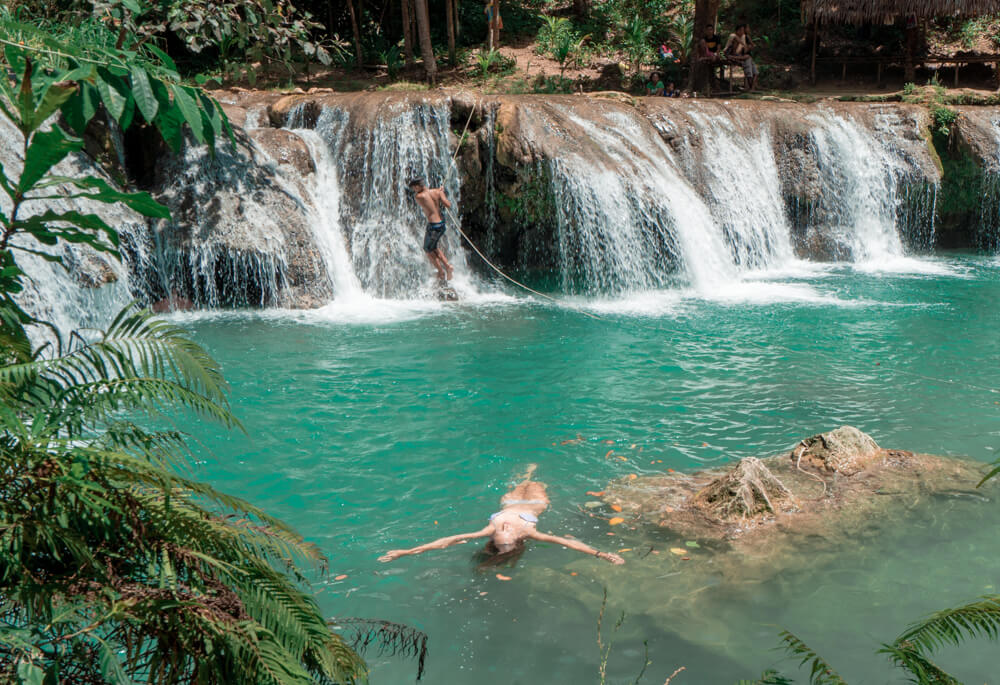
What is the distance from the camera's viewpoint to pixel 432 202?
12773 millimetres

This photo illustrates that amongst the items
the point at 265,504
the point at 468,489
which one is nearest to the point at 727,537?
the point at 468,489

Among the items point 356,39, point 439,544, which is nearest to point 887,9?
point 356,39

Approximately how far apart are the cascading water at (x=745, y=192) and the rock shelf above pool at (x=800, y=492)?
9066 millimetres

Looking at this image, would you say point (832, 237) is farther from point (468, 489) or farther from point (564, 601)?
point (564, 601)

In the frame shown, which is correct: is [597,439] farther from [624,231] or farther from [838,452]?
[624,231]

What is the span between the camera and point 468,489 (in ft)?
20.7

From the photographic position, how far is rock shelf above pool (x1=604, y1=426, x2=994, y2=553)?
5.49m

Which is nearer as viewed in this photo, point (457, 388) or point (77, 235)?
point (77, 235)

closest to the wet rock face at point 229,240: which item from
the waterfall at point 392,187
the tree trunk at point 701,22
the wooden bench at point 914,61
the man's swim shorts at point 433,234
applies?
the waterfall at point 392,187

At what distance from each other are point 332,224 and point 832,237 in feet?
32.4

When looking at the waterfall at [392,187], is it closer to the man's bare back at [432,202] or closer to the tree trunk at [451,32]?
the man's bare back at [432,202]

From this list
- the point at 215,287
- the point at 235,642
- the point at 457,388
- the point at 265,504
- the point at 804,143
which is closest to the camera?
the point at 235,642

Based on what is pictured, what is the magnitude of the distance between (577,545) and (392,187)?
9810 mm

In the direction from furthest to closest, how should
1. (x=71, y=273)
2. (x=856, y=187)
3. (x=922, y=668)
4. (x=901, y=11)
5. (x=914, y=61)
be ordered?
1. (x=914, y=61)
2. (x=901, y=11)
3. (x=856, y=187)
4. (x=71, y=273)
5. (x=922, y=668)
